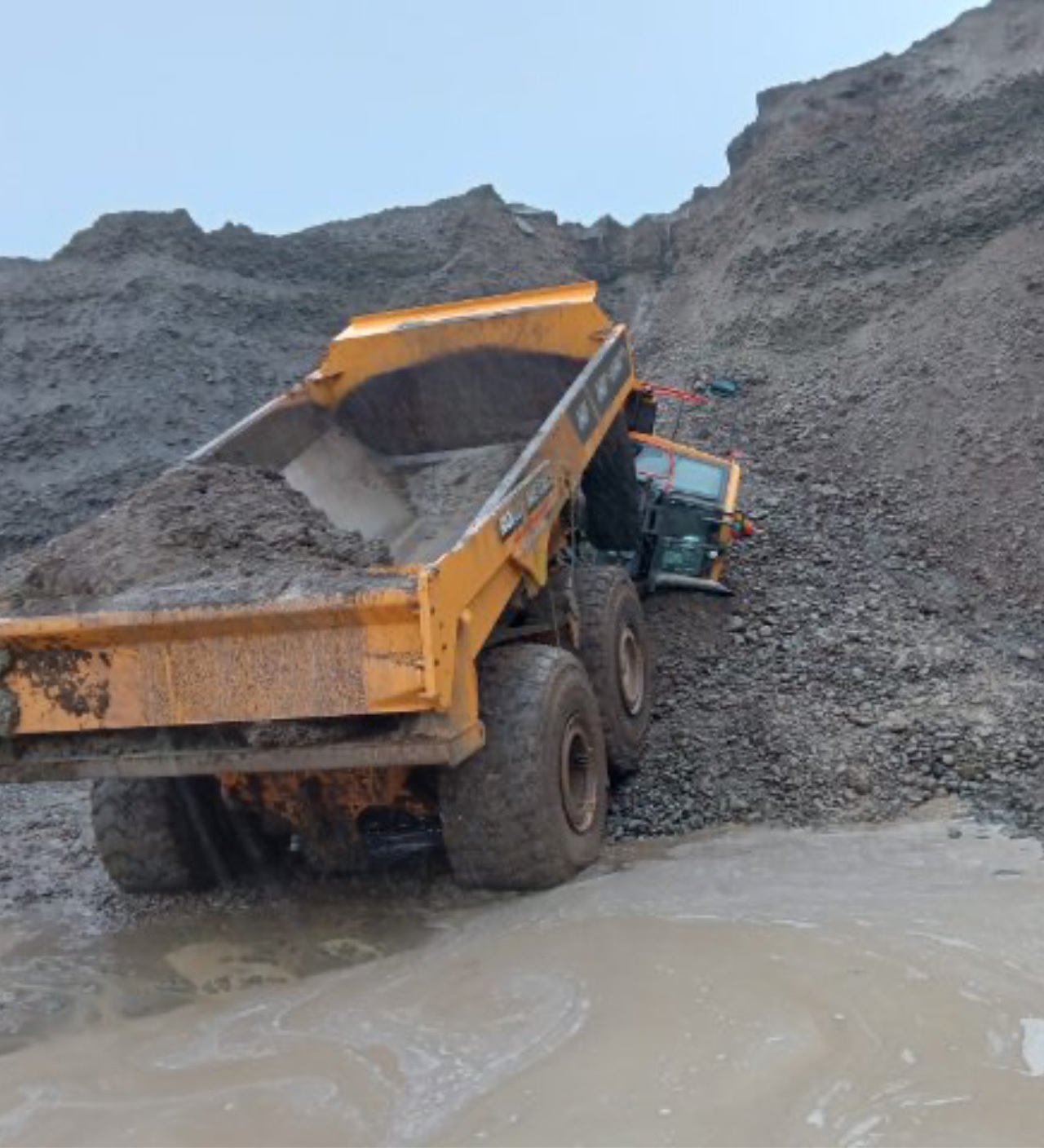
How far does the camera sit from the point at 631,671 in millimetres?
7121

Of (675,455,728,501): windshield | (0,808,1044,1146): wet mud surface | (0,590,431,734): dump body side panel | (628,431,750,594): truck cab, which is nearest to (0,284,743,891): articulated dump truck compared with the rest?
(0,590,431,734): dump body side panel

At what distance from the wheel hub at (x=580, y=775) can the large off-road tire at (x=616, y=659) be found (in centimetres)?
65

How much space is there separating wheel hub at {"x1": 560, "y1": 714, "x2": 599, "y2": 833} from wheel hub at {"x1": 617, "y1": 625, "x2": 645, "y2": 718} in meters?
0.93

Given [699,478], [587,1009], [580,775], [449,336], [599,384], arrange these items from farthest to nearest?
[699,478] → [449,336] → [599,384] → [580,775] → [587,1009]

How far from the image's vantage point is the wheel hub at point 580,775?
565cm

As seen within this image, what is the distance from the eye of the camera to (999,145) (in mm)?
15031

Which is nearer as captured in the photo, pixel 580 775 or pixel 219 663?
pixel 219 663

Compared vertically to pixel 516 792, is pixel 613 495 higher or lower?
higher

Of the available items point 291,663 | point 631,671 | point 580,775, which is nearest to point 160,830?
point 291,663

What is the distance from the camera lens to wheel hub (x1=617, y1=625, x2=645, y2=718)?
271 inches

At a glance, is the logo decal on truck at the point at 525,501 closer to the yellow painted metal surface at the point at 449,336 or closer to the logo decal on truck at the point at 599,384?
the logo decal on truck at the point at 599,384

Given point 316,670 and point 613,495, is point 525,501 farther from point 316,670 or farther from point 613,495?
point 613,495

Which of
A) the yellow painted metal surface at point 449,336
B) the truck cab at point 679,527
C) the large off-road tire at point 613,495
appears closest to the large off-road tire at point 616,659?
the large off-road tire at point 613,495

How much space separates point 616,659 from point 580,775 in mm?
1044
